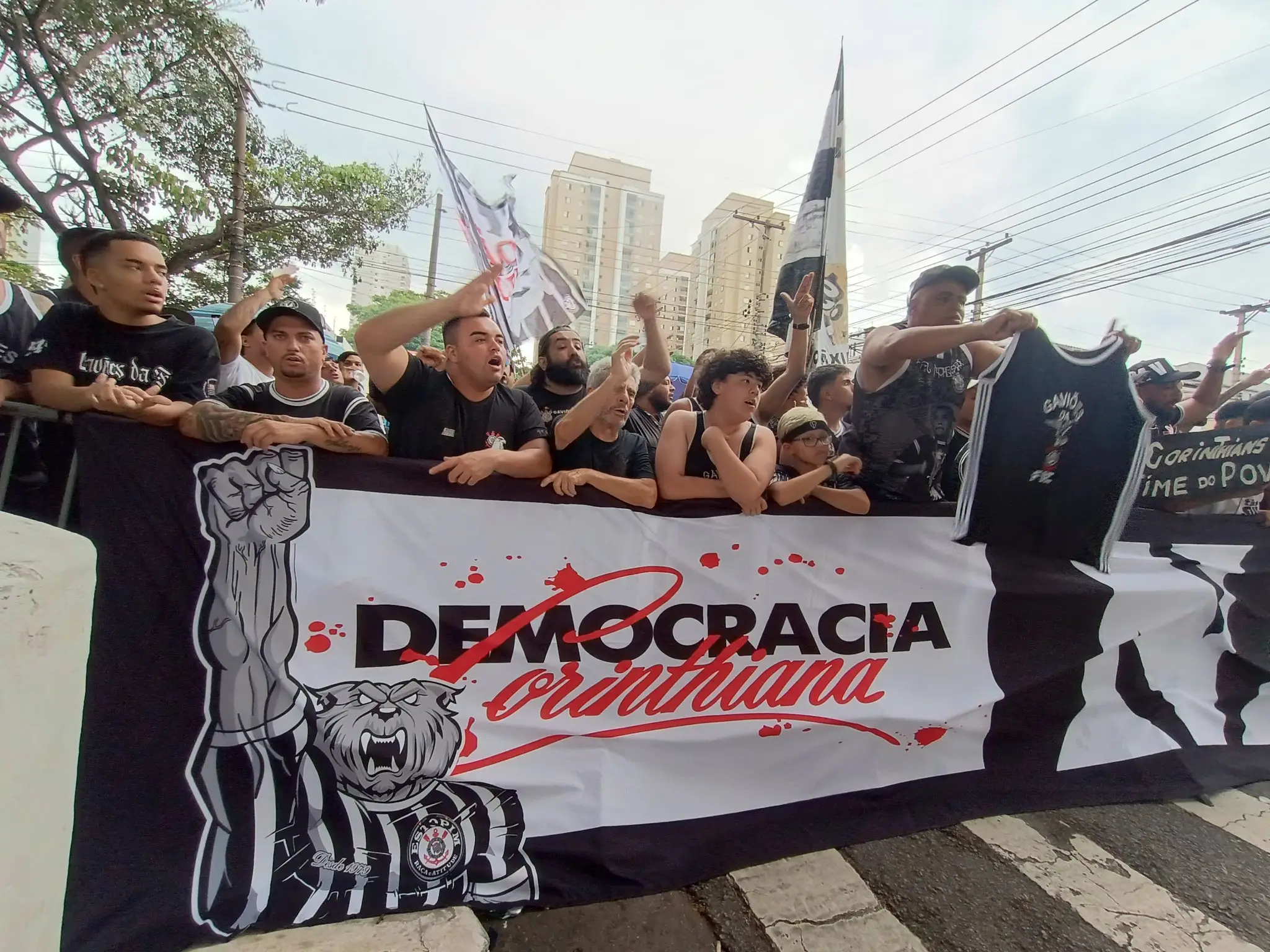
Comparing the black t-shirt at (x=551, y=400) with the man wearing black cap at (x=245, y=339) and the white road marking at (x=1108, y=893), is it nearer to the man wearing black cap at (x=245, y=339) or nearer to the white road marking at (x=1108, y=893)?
the man wearing black cap at (x=245, y=339)

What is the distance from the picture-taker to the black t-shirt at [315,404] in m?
2.35

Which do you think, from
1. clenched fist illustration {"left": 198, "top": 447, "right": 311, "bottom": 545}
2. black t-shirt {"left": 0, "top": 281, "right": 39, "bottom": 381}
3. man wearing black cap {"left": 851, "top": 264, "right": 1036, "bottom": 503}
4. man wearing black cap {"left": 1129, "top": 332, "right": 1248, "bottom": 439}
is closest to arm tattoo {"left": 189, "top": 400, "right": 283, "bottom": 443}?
clenched fist illustration {"left": 198, "top": 447, "right": 311, "bottom": 545}

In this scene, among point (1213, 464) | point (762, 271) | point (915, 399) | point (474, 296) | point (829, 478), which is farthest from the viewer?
point (762, 271)

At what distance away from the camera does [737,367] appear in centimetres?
260

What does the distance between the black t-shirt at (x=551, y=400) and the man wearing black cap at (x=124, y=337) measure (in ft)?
4.19

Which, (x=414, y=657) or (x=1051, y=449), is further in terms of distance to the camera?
(x=1051, y=449)

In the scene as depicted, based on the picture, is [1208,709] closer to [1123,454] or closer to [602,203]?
[1123,454]

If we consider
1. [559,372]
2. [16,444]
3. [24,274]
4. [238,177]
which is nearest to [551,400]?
[559,372]

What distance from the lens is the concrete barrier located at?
819mm

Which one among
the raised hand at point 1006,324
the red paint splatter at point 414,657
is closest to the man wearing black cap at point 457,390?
the red paint splatter at point 414,657

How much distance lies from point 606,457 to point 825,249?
3.02m

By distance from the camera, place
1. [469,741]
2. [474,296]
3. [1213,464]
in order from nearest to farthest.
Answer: [469,741] < [474,296] < [1213,464]

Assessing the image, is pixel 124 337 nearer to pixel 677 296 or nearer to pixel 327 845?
pixel 327 845

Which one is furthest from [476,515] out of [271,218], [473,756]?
[271,218]
